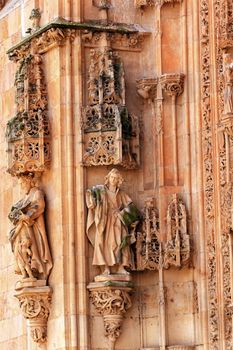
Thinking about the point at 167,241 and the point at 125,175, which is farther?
the point at 125,175

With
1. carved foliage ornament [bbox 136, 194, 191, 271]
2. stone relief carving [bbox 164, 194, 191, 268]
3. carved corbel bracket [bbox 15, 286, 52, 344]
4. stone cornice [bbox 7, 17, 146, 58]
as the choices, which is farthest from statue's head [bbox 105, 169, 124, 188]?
stone cornice [bbox 7, 17, 146, 58]

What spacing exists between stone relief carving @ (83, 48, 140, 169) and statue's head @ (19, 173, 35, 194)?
83 cm

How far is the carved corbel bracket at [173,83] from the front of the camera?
2581 centimetres

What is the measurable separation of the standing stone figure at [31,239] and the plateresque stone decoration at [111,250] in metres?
0.63

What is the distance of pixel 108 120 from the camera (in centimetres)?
2567

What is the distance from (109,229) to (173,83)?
1819 millimetres

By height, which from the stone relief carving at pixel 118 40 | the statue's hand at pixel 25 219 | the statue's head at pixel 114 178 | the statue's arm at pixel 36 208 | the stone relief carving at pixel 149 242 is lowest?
the stone relief carving at pixel 149 242

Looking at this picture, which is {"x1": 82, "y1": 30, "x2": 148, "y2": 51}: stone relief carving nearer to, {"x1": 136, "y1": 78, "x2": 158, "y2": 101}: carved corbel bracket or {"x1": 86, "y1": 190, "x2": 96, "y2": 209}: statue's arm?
{"x1": 136, "y1": 78, "x2": 158, "y2": 101}: carved corbel bracket

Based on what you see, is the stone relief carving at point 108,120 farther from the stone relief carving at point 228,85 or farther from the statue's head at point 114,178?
the stone relief carving at point 228,85

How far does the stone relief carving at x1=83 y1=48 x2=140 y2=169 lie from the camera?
2562cm

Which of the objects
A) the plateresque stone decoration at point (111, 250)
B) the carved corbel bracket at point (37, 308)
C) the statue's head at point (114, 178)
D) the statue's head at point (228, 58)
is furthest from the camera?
the carved corbel bracket at point (37, 308)

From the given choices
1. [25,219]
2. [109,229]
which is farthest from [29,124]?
[109,229]

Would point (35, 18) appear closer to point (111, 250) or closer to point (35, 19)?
point (35, 19)

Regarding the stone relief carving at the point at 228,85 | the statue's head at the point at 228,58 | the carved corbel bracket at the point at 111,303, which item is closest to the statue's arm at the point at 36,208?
the carved corbel bracket at the point at 111,303
